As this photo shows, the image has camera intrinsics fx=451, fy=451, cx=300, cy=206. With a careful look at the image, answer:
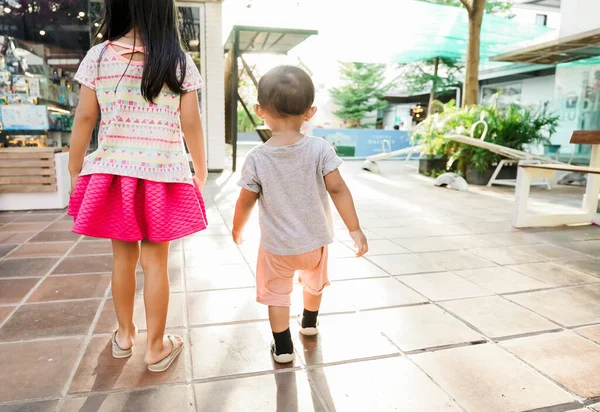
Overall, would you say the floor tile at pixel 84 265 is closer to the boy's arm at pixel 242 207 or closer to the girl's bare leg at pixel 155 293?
the girl's bare leg at pixel 155 293

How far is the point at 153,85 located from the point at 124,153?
0.26 m

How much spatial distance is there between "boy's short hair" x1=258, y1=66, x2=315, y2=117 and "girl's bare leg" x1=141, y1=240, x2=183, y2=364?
2.27 feet

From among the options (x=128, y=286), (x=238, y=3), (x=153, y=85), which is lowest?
(x=128, y=286)

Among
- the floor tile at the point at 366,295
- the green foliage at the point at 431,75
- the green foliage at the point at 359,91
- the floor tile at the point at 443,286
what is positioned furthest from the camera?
the green foliage at the point at 359,91

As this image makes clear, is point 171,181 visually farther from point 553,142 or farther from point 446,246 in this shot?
point 553,142

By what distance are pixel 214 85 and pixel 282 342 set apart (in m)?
6.97

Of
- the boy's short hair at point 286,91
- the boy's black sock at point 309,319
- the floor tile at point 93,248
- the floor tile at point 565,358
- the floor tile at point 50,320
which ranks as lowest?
the floor tile at point 93,248

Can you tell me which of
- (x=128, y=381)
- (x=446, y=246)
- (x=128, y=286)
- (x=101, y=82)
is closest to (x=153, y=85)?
(x=101, y=82)

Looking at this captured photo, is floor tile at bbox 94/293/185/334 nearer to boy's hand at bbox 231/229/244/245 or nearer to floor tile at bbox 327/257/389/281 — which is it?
boy's hand at bbox 231/229/244/245

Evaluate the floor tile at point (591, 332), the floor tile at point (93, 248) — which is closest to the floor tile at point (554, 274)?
the floor tile at point (591, 332)

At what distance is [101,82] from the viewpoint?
A: 1.59 m

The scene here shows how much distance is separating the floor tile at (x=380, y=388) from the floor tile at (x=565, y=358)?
0.50m

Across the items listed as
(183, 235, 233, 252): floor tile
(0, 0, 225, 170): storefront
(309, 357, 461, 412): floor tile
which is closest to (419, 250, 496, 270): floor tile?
(309, 357, 461, 412): floor tile

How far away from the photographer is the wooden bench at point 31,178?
4723mm
